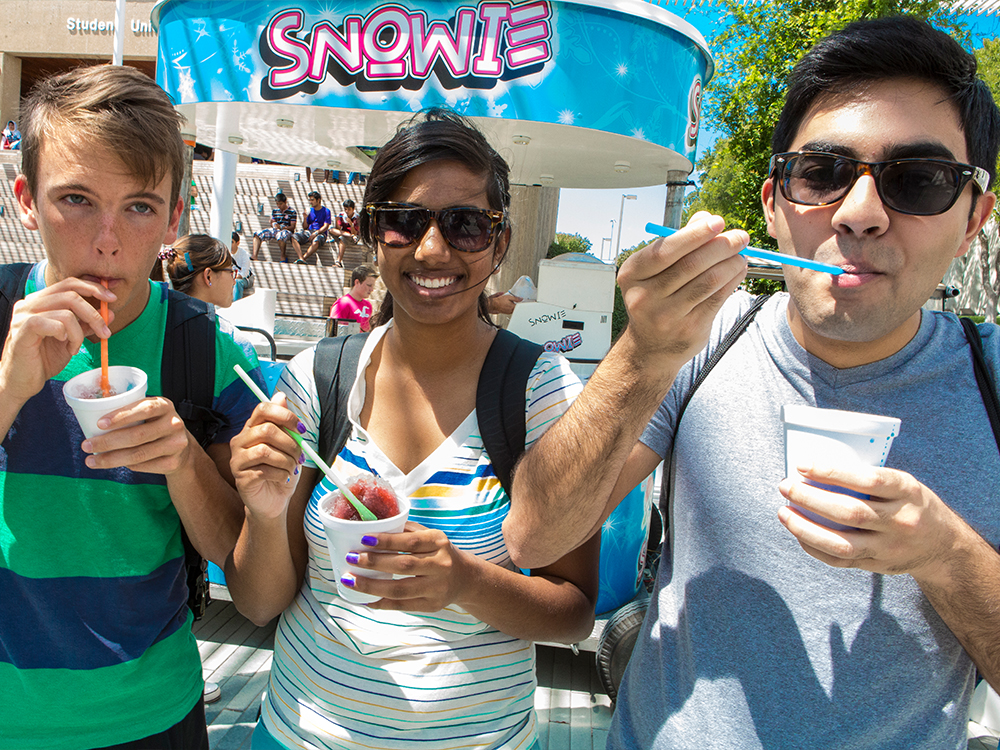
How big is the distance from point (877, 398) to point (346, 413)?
1209 millimetres

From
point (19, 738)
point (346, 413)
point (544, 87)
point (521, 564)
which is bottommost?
point (19, 738)

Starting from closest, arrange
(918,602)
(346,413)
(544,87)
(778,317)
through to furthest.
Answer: (918,602), (778,317), (346,413), (544,87)

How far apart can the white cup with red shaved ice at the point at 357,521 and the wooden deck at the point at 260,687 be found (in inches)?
82.0

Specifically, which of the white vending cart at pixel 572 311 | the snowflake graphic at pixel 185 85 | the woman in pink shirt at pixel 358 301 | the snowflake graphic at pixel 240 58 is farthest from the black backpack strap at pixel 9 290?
the woman in pink shirt at pixel 358 301

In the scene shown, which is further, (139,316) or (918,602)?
(139,316)

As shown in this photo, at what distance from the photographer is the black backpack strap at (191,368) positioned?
1651 mm

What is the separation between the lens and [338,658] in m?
1.51

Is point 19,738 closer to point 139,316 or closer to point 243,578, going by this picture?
point 243,578

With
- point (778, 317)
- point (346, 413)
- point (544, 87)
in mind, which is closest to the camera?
point (778, 317)

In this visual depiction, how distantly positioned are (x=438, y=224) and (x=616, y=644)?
2326 mm

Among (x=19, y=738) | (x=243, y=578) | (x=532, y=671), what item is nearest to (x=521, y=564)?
(x=532, y=671)

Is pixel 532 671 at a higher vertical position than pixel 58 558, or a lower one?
lower

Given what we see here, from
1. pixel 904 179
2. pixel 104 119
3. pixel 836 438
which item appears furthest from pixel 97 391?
pixel 904 179

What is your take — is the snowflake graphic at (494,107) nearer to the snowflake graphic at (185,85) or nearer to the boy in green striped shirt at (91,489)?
the snowflake graphic at (185,85)
